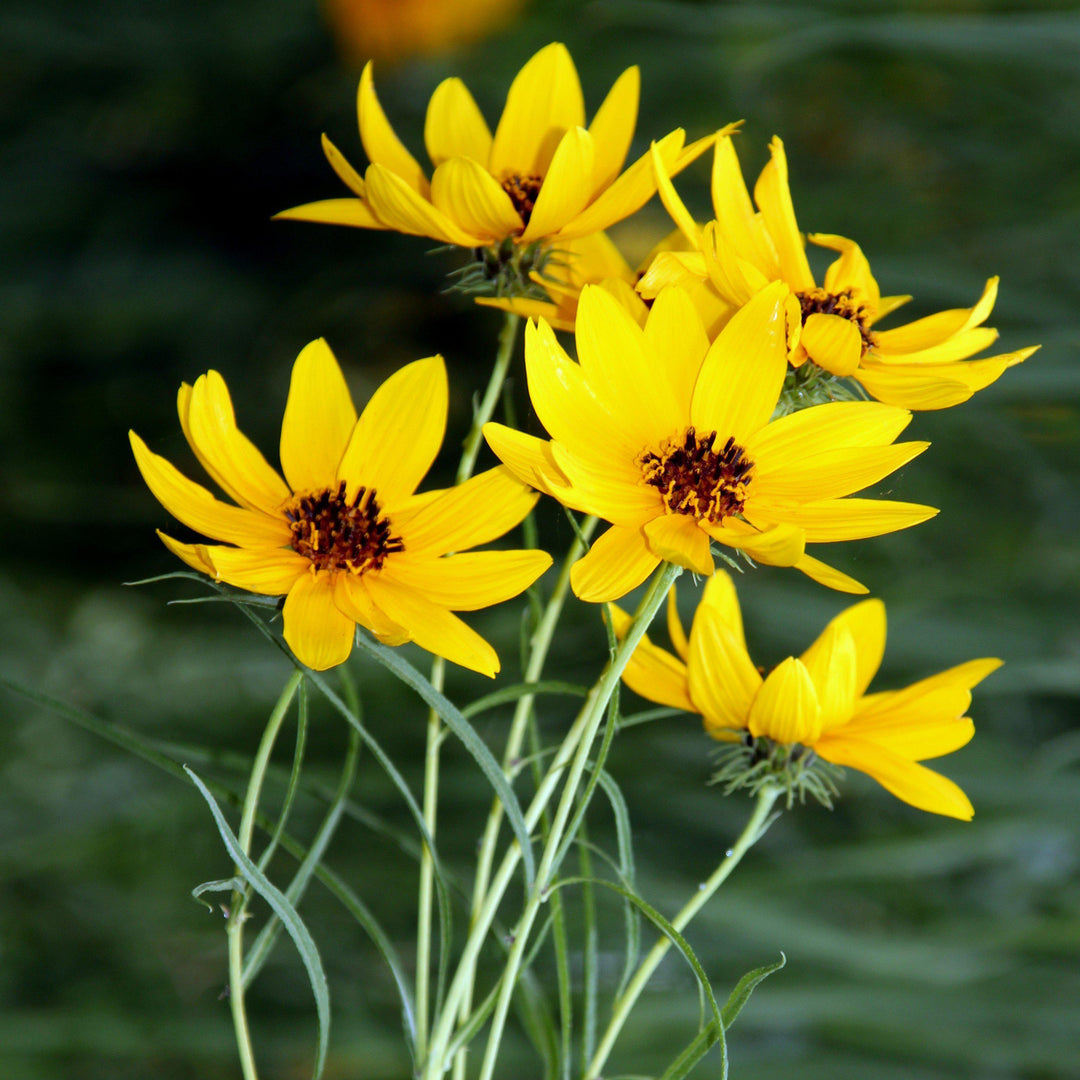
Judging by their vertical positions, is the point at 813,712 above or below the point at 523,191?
below

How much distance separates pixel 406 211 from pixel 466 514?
0.25 feet

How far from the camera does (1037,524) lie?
67cm

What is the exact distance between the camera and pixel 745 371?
0.24 metres

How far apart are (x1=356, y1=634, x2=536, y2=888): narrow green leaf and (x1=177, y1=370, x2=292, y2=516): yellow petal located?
0.20ft

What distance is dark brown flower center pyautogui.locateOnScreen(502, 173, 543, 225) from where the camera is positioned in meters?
0.30

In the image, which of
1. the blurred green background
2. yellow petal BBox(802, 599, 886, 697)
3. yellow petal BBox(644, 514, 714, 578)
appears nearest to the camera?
yellow petal BBox(644, 514, 714, 578)

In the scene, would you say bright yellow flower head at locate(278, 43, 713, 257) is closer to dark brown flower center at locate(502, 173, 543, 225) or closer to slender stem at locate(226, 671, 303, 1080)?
dark brown flower center at locate(502, 173, 543, 225)

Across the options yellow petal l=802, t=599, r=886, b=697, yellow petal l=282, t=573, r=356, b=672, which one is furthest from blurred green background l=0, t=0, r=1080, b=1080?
yellow petal l=282, t=573, r=356, b=672

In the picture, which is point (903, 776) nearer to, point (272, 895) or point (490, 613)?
point (272, 895)

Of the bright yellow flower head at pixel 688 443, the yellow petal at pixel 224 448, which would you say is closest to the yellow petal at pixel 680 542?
the bright yellow flower head at pixel 688 443

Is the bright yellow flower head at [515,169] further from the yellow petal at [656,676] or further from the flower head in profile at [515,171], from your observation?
the yellow petal at [656,676]

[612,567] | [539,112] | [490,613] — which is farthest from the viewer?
[490,613]

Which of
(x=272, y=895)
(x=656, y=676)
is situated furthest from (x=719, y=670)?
(x=272, y=895)

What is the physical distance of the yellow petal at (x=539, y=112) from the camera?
0.33 meters
